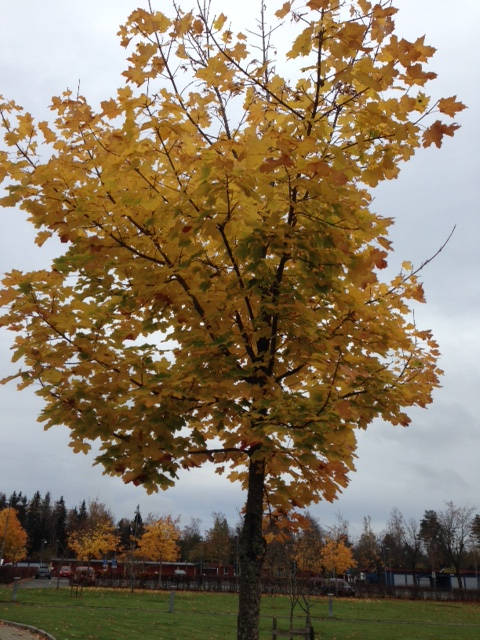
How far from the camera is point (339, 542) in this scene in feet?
161

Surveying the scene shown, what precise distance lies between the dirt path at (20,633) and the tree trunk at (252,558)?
462 inches

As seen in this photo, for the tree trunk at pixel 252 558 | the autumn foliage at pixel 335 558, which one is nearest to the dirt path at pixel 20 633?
the tree trunk at pixel 252 558

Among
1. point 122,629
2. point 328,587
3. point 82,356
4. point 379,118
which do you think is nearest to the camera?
point 379,118

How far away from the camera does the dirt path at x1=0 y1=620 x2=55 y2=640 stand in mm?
13719

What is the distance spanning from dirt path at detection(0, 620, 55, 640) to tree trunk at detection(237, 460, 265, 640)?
1174cm

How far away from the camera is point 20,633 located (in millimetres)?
14648

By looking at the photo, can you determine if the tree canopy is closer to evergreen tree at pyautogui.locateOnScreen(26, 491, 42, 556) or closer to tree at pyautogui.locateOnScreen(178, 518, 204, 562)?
tree at pyautogui.locateOnScreen(178, 518, 204, 562)

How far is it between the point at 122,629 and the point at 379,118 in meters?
17.3

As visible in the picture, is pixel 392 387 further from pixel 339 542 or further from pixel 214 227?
pixel 339 542

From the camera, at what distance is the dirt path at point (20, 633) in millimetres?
13719

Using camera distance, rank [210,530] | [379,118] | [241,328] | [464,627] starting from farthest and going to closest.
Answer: [210,530] → [464,627] → [241,328] → [379,118]

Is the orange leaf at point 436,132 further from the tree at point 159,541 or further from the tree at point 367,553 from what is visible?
the tree at point 367,553

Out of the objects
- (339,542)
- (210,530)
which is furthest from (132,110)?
(210,530)

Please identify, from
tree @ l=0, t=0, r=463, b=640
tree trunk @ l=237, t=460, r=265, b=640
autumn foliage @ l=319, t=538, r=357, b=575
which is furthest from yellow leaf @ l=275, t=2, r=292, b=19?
autumn foliage @ l=319, t=538, r=357, b=575
